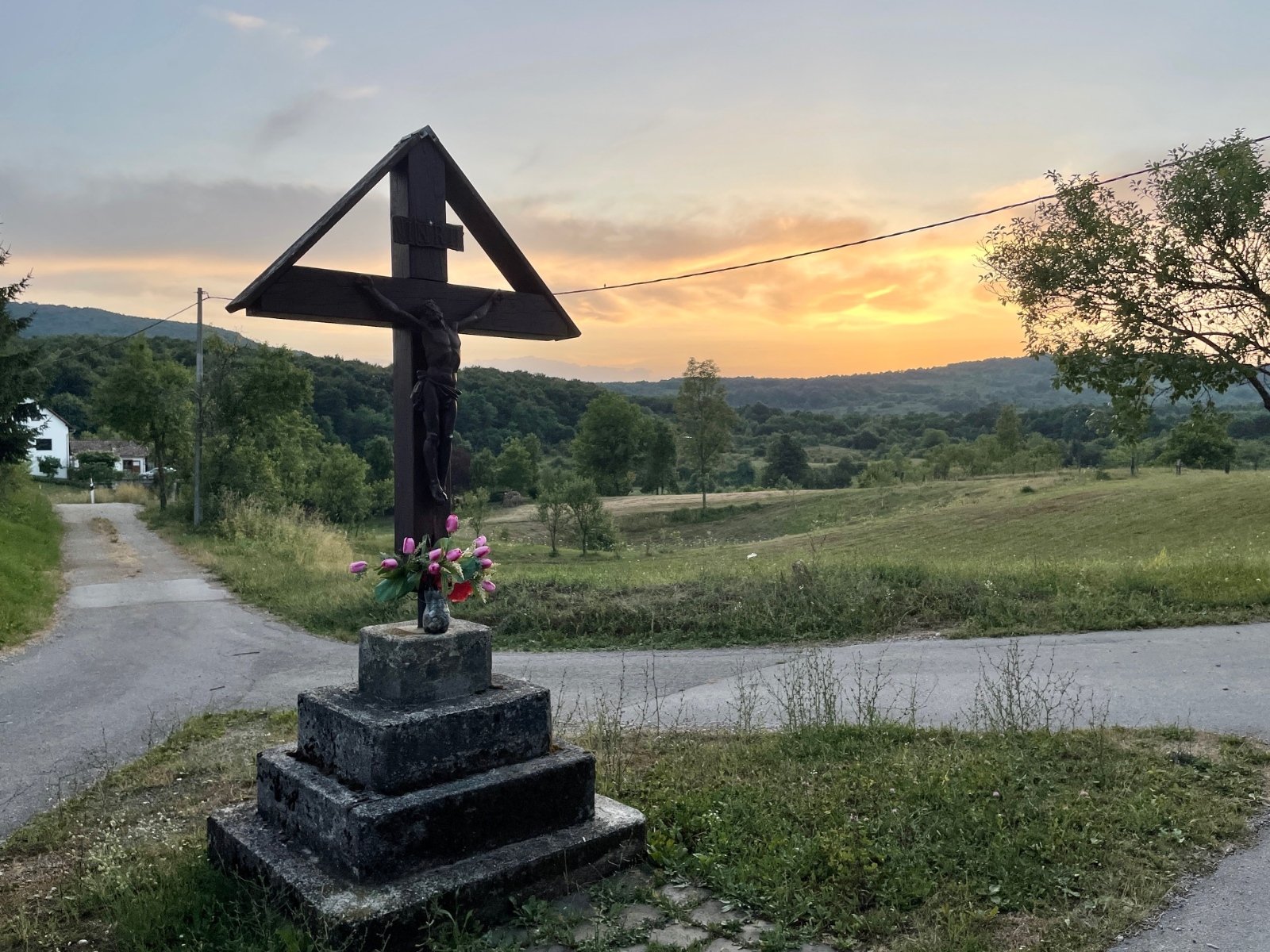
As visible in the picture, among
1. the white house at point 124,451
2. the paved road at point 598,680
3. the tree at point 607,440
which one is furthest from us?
the white house at point 124,451

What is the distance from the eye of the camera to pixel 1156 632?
30.3 ft

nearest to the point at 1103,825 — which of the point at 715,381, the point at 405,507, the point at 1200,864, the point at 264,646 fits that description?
the point at 1200,864

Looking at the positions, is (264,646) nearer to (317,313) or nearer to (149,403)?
(317,313)

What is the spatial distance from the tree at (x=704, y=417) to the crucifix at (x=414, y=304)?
55.4 meters

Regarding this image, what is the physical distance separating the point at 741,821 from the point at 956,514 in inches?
1319

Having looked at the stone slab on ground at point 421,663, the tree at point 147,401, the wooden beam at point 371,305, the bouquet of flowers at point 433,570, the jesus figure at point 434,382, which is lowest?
the stone slab on ground at point 421,663

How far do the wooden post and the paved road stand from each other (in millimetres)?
2768

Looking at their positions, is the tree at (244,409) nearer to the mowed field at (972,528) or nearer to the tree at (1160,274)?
the mowed field at (972,528)

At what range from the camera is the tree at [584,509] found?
1345 inches

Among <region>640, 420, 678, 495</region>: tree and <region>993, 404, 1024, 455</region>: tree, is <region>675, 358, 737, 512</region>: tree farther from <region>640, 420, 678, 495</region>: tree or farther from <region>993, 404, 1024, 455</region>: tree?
<region>993, 404, 1024, 455</region>: tree

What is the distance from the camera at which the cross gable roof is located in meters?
3.90

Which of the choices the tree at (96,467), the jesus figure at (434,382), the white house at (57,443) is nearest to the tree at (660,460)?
the tree at (96,467)

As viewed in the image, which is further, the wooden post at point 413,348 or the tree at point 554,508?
the tree at point 554,508

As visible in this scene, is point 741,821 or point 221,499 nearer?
point 741,821
